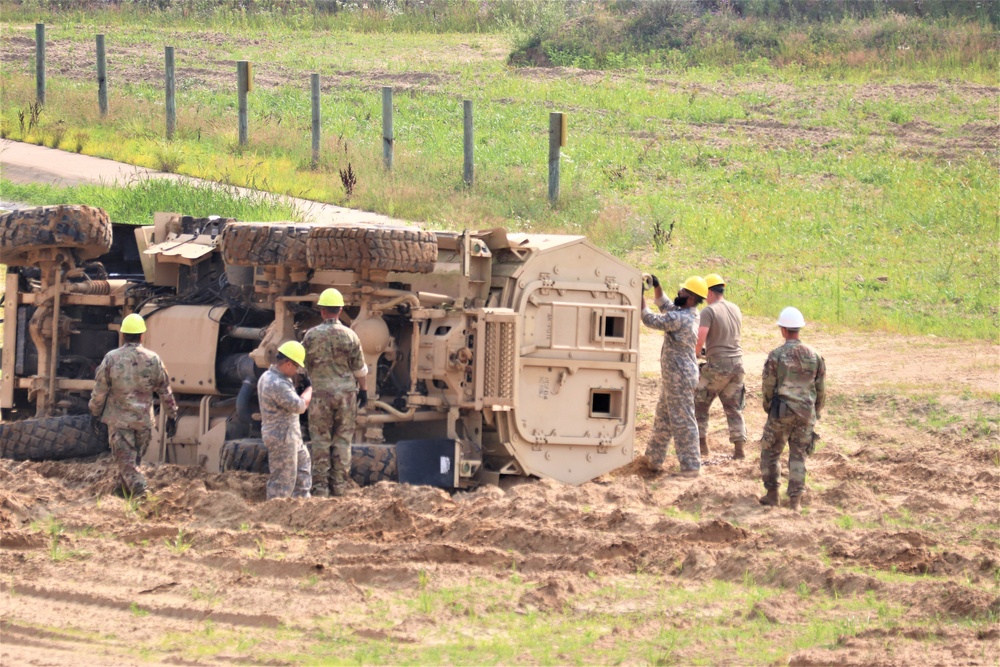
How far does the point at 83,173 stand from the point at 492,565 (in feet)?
47.3

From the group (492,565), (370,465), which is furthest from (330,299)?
(492,565)

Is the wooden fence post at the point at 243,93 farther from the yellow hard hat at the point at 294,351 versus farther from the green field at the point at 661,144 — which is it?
the yellow hard hat at the point at 294,351

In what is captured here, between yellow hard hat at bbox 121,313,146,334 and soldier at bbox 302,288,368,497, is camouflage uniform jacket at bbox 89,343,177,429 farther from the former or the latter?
soldier at bbox 302,288,368,497

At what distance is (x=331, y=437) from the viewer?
34.7 feet

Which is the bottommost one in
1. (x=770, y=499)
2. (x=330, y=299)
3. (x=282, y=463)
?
(x=770, y=499)

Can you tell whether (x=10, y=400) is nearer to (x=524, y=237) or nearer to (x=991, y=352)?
(x=524, y=237)

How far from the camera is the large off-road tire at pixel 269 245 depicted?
35.7ft

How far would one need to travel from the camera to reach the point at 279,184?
21203 mm

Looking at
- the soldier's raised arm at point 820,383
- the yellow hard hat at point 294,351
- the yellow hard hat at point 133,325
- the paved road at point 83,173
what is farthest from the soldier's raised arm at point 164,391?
the paved road at point 83,173

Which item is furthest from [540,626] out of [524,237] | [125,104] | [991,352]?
[125,104]

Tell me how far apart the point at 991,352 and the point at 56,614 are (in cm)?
1169

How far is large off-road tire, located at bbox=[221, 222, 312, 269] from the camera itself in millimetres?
10883

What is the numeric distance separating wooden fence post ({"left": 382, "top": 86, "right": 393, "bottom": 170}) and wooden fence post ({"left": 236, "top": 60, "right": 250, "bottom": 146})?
6.91 ft

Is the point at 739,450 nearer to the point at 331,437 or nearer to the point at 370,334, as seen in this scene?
the point at 370,334
